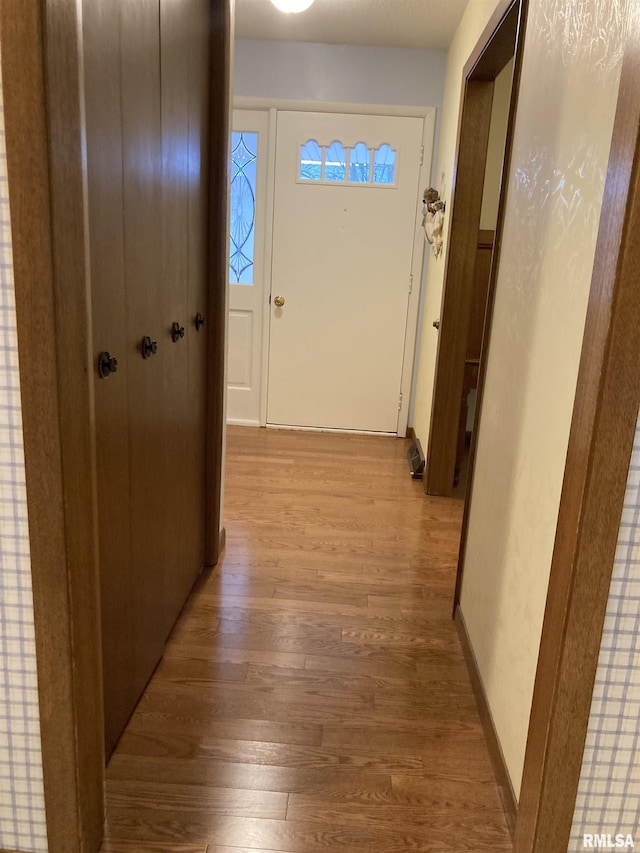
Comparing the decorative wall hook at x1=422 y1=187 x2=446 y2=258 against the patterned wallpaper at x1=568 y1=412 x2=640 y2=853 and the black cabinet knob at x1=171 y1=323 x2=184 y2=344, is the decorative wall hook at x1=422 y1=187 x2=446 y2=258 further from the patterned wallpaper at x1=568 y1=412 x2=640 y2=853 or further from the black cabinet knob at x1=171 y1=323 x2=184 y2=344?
the patterned wallpaper at x1=568 y1=412 x2=640 y2=853

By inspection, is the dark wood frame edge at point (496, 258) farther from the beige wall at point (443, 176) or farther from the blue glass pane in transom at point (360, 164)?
the blue glass pane in transom at point (360, 164)

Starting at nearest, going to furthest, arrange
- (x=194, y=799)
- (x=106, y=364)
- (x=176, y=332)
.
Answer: (x=106, y=364), (x=194, y=799), (x=176, y=332)

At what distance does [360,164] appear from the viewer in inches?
158

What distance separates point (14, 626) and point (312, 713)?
899mm

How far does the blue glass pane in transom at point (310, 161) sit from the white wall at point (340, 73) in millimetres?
259

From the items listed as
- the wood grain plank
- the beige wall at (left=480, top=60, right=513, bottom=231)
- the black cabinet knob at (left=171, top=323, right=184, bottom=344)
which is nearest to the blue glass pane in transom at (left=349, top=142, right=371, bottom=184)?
the beige wall at (left=480, top=60, right=513, bottom=231)

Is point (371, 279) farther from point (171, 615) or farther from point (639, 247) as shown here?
point (639, 247)

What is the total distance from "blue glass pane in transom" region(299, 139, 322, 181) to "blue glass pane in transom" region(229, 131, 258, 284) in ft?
0.92

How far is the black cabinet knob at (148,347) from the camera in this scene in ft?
5.12

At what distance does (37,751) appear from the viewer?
1219 millimetres

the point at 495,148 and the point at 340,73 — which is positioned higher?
the point at 340,73

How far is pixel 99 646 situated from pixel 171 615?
779 millimetres

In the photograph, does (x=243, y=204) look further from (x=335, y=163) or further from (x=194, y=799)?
(x=194, y=799)

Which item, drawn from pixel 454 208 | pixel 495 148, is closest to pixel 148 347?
pixel 454 208
